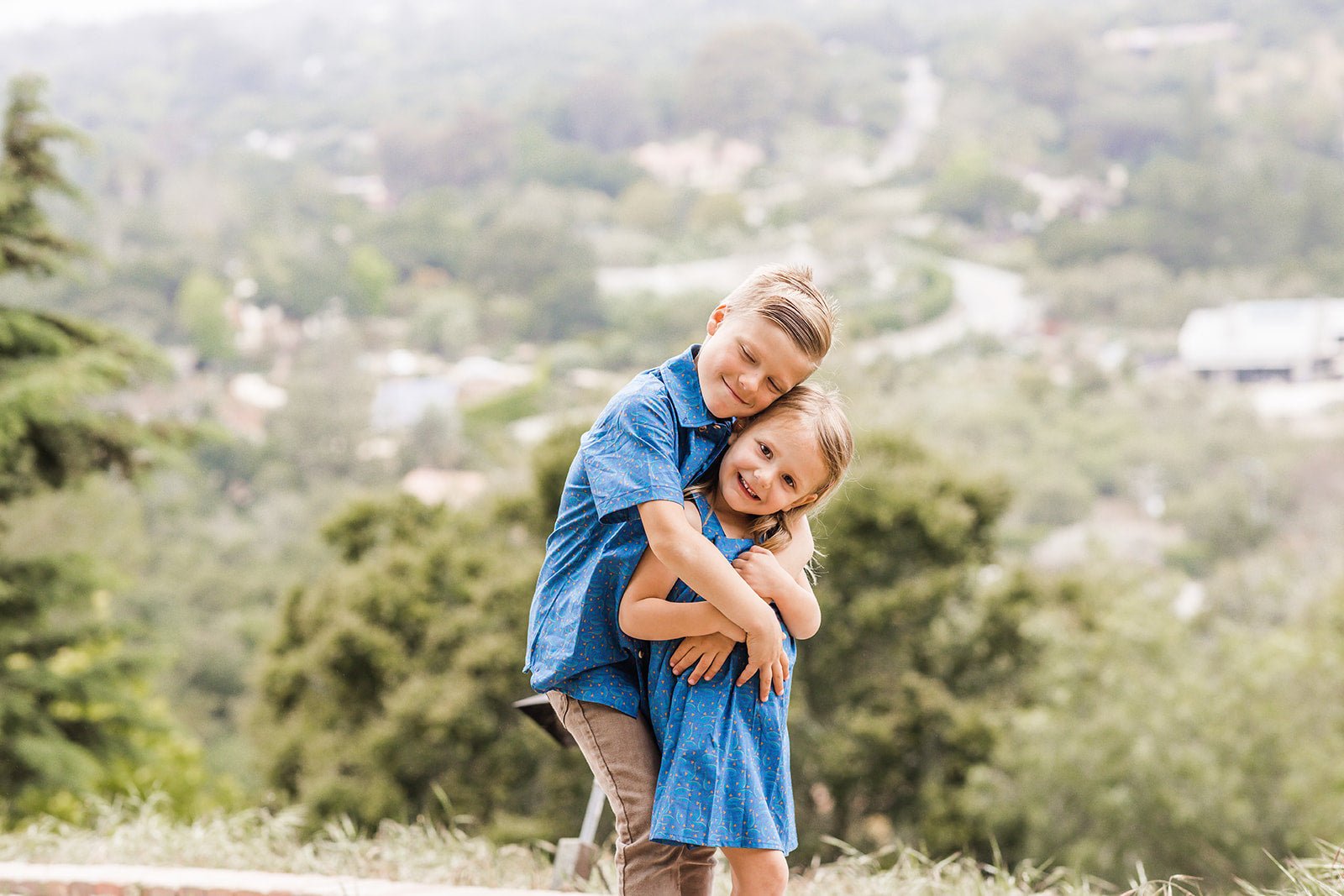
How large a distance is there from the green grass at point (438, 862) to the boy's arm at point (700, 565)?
137 cm

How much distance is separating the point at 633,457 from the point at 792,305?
0.32m

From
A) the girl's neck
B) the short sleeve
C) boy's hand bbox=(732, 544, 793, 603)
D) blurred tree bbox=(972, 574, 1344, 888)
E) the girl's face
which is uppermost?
the short sleeve

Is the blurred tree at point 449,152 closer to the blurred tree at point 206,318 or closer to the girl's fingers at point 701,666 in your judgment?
the blurred tree at point 206,318

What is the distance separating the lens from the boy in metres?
1.84

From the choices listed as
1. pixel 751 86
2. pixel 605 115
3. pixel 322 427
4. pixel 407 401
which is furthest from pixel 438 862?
pixel 751 86

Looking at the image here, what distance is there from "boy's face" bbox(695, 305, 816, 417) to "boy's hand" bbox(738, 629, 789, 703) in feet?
1.09

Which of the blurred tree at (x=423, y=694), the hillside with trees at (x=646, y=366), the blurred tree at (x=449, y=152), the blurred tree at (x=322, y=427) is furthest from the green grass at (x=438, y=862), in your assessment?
the blurred tree at (x=449, y=152)

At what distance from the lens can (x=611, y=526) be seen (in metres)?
1.97

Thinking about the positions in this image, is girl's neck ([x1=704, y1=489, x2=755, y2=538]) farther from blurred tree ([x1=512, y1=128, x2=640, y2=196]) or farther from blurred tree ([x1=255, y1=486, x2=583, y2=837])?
blurred tree ([x1=512, y1=128, x2=640, y2=196])

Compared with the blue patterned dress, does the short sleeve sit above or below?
above

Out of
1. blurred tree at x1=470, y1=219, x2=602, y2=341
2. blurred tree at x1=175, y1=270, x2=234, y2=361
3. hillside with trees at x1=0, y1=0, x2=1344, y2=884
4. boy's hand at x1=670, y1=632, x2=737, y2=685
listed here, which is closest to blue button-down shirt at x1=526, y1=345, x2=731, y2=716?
boy's hand at x1=670, y1=632, x2=737, y2=685

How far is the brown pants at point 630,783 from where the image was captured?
6.44 ft

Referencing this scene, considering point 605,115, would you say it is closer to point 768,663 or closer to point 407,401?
point 407,401

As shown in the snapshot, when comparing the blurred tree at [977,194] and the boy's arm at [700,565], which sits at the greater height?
the boy's arm at [700,565]
